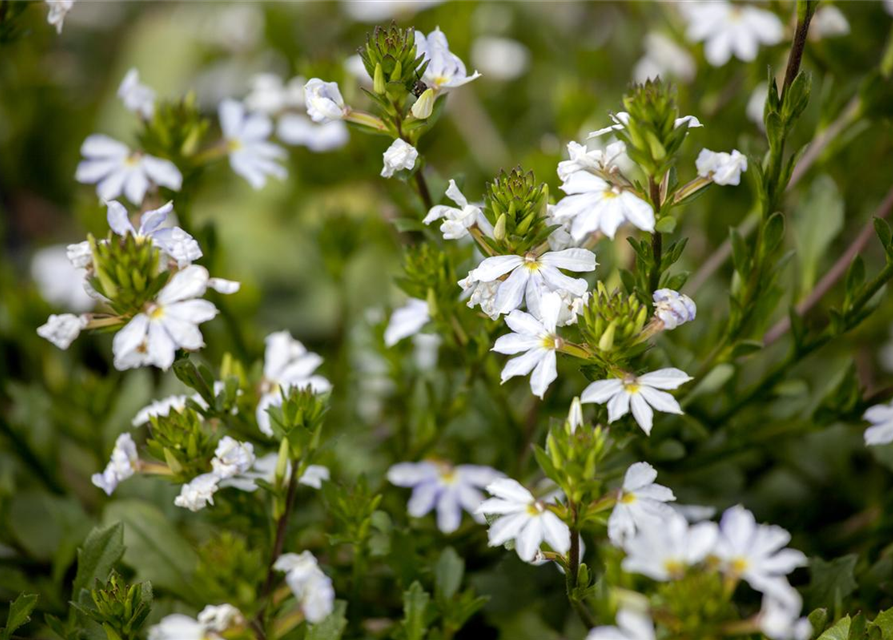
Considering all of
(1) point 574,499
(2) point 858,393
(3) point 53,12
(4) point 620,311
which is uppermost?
(3) point 53,12

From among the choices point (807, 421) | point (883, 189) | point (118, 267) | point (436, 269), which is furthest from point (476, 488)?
point (883, 189)

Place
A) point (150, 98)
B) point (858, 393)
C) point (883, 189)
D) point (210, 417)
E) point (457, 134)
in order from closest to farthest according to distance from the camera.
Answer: point (210, 417), point (858, 393), point (150, 98), point (883, 189), point (457, 134)

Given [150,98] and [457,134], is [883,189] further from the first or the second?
[150,98]

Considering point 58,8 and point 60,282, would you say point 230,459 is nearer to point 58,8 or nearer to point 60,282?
point 58,8

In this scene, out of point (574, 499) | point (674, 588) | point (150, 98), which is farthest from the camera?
point (150, 98)

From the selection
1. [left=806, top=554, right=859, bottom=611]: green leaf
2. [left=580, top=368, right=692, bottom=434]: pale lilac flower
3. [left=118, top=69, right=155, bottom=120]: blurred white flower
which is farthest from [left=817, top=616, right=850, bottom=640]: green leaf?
[left=118, top=69, right=155, bottom=120]: blurred white flower

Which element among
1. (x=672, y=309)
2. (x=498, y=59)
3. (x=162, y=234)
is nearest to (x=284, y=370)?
(x=162, y=234)

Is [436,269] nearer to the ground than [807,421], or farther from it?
farther from it
